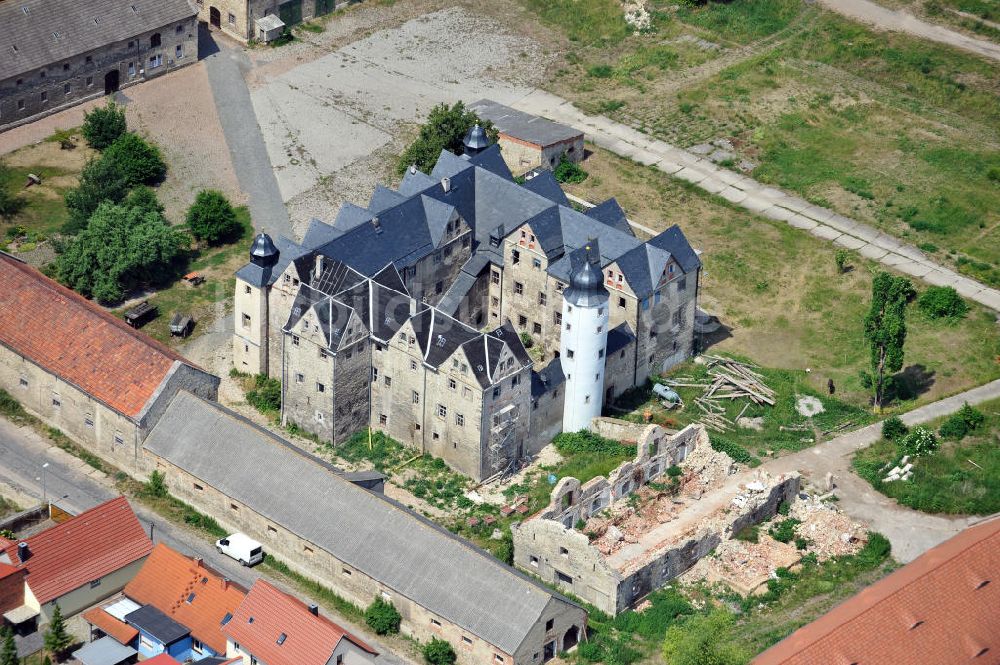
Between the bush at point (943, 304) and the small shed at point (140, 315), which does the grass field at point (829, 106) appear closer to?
the bush at point (943, 304)

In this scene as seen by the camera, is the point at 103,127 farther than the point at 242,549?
Yes

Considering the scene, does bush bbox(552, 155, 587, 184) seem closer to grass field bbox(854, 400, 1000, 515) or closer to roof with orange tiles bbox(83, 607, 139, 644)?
grass field bbox(854, 400, 1000, 515)

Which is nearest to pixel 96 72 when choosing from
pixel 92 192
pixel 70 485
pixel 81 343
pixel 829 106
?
pixel 92 192

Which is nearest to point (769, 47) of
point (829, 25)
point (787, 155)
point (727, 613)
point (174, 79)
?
point (829, 25)

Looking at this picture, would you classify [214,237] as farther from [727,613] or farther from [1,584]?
[727,613]

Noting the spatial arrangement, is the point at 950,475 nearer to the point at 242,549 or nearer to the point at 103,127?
the point at 242,549
